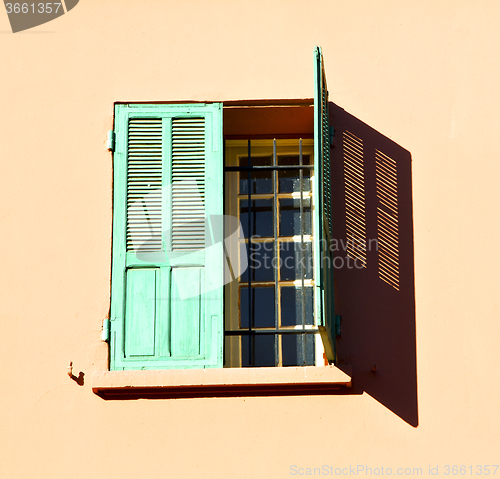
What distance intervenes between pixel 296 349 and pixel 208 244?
89 cm

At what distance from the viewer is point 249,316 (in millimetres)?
4938

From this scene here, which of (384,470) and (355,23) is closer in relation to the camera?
(384,470)

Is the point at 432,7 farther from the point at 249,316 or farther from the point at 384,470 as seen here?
the point at 384,470

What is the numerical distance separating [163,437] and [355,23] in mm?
2875

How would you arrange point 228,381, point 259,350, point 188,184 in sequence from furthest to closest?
point 259,350 → point 188,184 → point 228,381

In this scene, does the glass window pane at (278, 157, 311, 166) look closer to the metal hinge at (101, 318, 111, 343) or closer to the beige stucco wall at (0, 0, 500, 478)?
the beige stucco wall at (0, 0, 500, 478)

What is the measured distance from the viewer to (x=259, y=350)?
495 cm

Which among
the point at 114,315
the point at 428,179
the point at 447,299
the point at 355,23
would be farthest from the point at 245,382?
the point at 355,23

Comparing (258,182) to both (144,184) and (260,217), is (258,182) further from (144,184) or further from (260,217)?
(144,184)

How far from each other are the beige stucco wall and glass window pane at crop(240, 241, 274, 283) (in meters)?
0.88

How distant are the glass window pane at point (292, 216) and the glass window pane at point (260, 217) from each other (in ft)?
0.24

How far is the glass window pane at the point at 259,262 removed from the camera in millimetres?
5086

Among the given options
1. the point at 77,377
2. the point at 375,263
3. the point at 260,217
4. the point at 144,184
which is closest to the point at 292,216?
the point at 260,217

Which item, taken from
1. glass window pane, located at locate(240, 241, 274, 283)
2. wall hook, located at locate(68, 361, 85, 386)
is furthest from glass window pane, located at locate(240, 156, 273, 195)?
wall hook, located at locate(68, 361, 85, 386)
